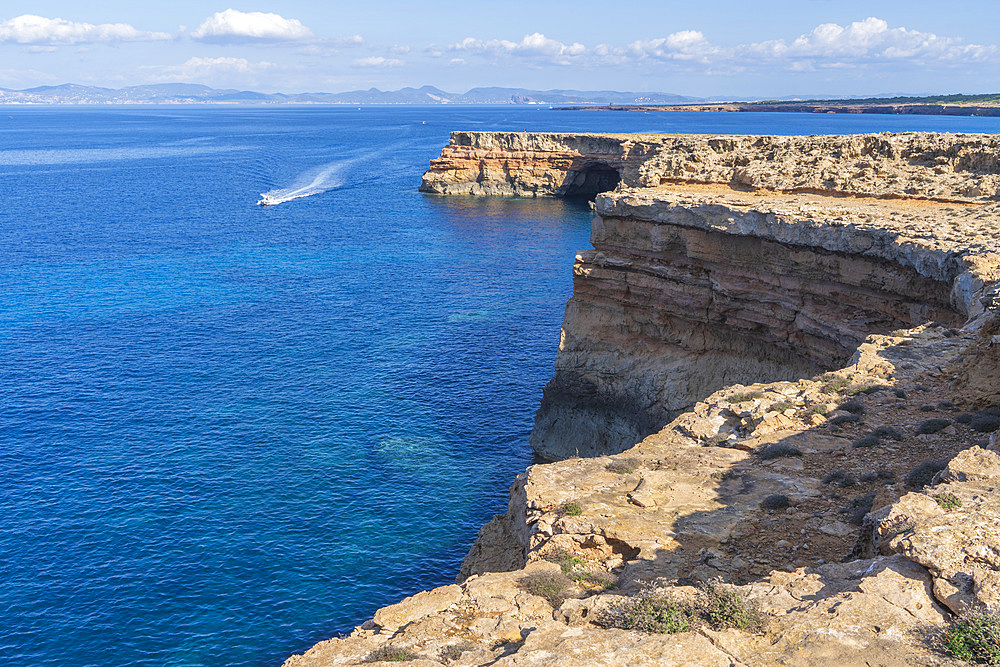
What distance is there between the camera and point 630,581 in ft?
59.4

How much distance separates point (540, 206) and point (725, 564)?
432ft

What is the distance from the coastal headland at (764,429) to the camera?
14094 mm

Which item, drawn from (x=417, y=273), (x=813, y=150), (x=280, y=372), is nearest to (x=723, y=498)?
(x=813, y=150)

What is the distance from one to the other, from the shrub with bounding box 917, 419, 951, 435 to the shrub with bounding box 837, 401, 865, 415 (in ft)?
6.95

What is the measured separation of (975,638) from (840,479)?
9700 mm

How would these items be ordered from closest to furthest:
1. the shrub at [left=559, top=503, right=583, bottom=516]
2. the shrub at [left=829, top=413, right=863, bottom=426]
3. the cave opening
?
Answer: the shrub at [left=559, top=503, right=583, bottom=516] → the shrub at [left=829, top=413, right=863, bottom=426] → the cave opening

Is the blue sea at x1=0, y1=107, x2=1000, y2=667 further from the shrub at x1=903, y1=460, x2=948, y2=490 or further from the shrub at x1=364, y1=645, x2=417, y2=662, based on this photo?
the shrub at x1=903, y1=460, x2=948, y2=490

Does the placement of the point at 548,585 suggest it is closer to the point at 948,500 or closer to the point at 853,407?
the point at 948,500

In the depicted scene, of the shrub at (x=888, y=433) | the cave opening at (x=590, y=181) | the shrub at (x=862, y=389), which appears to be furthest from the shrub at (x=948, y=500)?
the cave opening at (x=590, y=181)

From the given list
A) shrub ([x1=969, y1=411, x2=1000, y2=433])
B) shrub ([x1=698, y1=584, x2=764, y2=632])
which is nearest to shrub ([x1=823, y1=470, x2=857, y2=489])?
shrub ([x1=969, y1=411, x2=1000, y2=433])

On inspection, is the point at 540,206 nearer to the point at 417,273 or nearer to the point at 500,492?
the point at 417,273

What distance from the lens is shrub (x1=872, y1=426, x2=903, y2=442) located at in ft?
78.3

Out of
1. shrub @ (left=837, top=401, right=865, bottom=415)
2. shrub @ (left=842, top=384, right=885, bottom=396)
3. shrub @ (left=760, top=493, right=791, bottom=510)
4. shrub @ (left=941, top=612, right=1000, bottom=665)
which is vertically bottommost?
shrub @ (left=760, top=493, right=791, bottom=510)

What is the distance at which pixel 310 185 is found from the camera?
162 m
